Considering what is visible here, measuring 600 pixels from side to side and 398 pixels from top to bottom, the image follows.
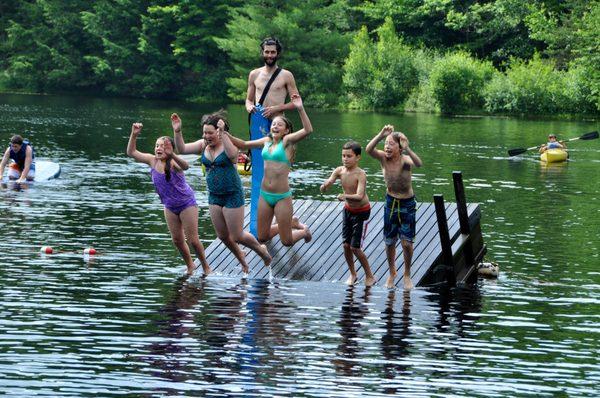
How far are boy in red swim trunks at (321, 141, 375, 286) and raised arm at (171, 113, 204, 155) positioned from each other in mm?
1607

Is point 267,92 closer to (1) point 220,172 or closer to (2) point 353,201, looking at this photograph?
(1) point 220,172

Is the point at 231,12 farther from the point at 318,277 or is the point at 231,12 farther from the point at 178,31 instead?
the point at 318,277

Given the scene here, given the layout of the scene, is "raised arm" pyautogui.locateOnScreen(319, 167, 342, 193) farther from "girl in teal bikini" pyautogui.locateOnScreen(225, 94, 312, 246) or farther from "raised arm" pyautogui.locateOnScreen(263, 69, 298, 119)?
"raised arm" pyautogui.locateOnScreen(263, 69, 298, 119)

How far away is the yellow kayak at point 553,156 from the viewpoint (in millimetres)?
40375

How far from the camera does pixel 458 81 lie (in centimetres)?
7219

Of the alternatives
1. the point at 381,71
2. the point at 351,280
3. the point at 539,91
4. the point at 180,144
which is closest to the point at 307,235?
the point at 351,280

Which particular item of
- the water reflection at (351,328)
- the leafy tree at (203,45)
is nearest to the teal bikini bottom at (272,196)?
the water reflection at (351,328)

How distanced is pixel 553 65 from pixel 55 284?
2303 inches

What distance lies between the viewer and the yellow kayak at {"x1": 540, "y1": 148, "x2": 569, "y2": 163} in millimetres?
40375

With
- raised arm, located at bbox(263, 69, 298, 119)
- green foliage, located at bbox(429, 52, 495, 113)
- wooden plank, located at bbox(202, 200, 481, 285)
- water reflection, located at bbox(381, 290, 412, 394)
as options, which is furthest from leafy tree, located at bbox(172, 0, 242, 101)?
water reflection, located at bbox(381, 290, 412, 394)

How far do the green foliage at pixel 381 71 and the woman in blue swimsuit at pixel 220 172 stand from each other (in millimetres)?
60425

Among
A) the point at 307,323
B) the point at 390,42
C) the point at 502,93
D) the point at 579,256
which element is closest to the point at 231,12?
the point at 390,42

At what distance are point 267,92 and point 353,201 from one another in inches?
67.5

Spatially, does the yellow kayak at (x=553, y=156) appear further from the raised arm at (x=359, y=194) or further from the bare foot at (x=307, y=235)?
the raised arm at (x=359, y=194)
